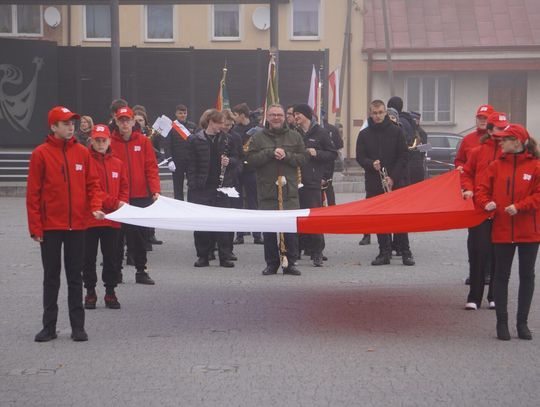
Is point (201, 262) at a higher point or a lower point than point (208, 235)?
lower

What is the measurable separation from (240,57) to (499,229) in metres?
28.3

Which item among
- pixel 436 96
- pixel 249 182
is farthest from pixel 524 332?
pixel 436 96

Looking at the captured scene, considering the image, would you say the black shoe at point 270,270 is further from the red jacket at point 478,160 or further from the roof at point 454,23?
the roof at point 454,23

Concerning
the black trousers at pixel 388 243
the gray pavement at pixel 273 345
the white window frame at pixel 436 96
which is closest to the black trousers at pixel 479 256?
the gray pavement at pixel 273 345

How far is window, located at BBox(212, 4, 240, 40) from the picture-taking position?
46688 millimetres

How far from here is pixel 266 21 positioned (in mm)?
46156

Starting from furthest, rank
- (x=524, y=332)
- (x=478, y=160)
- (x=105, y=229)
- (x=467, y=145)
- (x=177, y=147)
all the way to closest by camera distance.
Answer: (x=177, y=147) < (x=467, y=145) < (x=105, y=229) < (x=478, y=160) < (x=524, y=332)

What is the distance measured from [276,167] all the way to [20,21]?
35.5 metres

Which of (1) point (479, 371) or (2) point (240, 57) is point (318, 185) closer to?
(1) point (479, 371)

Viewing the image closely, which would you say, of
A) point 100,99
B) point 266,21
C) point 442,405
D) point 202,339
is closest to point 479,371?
point 442,405

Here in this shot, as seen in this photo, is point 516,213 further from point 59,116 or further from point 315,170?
point 315,170

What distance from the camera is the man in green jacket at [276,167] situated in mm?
13000

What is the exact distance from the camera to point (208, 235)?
1425cm

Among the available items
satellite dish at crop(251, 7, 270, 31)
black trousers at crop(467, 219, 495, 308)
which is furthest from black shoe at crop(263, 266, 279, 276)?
satellite dish at crop(251, 7, 270, 31)
